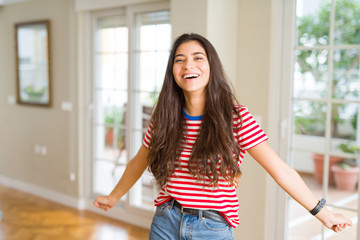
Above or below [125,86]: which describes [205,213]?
below

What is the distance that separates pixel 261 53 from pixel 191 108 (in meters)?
1.61

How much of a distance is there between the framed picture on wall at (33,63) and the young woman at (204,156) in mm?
3699

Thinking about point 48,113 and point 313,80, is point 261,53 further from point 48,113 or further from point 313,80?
point 313,80

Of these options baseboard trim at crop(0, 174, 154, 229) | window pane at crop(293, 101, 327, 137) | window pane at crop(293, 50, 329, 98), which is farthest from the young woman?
window pane at crop(293, 101, 327, 137)

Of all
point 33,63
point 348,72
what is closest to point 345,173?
point 348,72

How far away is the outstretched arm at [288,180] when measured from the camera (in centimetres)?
165

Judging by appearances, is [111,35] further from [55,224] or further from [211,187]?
[211,187]

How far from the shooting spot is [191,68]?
66.0 inches

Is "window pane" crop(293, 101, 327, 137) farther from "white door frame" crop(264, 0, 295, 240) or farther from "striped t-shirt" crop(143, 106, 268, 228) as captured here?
"striped t-shirt" crop(143, 106, 268, 228)

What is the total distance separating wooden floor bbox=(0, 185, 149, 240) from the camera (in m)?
4.04

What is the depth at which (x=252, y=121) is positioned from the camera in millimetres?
1648

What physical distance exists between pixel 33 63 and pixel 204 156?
14.0 feet

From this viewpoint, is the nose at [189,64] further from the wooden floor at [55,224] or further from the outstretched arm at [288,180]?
the wooden floor at [55,224]

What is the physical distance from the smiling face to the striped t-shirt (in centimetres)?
15
